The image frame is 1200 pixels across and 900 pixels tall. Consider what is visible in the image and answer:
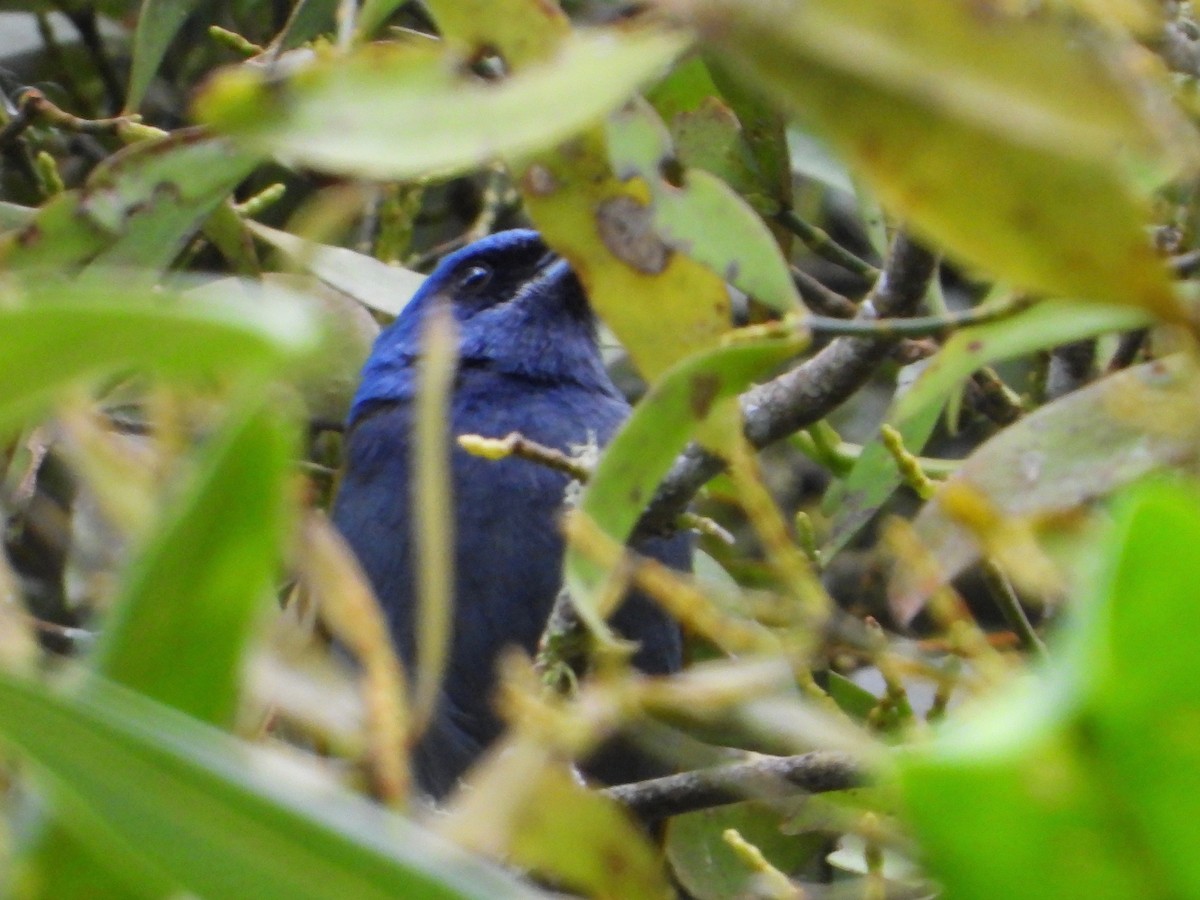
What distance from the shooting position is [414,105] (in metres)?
0.58

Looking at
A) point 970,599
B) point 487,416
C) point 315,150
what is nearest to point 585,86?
point 315,150

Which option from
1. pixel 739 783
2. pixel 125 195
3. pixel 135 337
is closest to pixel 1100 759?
pixel 135 337

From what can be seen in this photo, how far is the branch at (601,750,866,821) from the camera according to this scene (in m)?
1.51

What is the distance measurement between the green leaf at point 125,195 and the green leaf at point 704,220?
24 cm

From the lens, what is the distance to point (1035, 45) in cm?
50

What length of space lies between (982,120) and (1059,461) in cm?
37

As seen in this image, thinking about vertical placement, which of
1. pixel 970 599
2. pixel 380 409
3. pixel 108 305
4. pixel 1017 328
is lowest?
pixel 970 599

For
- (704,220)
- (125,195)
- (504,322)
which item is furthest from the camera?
(504,322)

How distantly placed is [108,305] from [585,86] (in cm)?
20

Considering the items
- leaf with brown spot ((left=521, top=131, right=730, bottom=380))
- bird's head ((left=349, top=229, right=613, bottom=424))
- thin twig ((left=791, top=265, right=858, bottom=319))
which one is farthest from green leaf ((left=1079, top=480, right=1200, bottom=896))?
bird's head ((left=349, top=229, right=613, bottom=424))

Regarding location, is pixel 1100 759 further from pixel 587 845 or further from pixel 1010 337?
pixel 1010 337

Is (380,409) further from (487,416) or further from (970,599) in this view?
(970,599)

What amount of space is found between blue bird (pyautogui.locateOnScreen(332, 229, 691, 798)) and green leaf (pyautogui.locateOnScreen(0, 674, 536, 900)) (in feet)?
5.31

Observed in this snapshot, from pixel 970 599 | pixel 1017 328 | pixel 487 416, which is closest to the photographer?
pixel 1017 328
